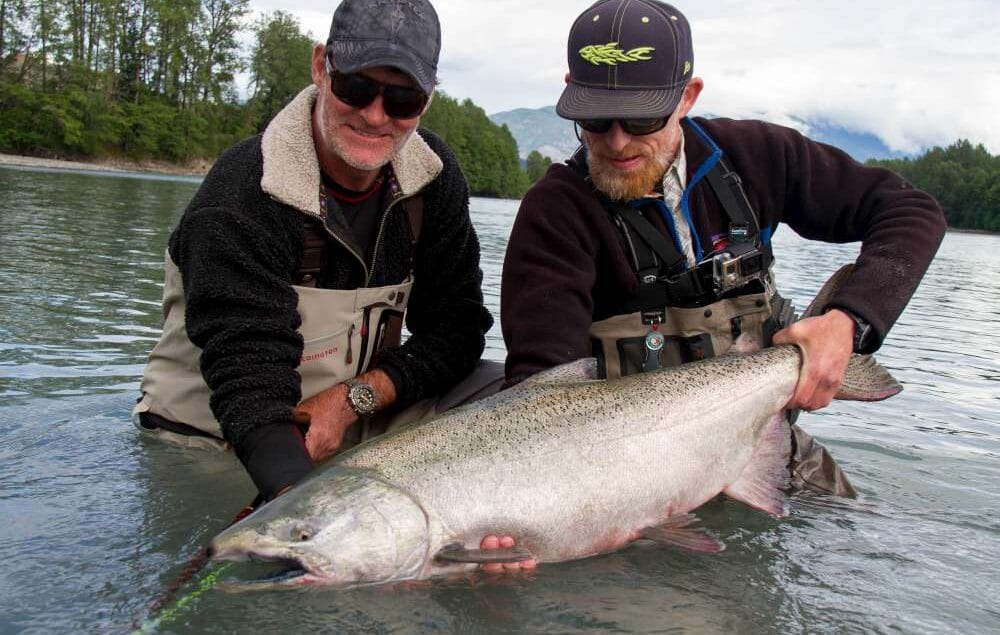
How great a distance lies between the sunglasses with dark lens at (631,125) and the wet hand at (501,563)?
6.11 feet

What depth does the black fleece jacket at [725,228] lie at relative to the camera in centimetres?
393

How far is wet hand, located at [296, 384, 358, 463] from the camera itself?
423 centimetres

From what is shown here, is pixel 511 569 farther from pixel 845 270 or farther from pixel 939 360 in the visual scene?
pixel 939 360

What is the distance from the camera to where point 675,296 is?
426 cm

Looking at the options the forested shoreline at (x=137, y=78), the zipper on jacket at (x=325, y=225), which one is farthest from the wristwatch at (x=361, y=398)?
the forested shoreline at (x=137, y=78)

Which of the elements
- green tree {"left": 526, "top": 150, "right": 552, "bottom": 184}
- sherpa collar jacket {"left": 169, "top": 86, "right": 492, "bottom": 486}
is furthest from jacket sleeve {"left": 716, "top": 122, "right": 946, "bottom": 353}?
green tree {"left": 526, "top": 150, "right": 552, "bottom": 184}

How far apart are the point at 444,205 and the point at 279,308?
1.15 m

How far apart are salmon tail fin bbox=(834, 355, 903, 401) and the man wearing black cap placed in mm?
1934

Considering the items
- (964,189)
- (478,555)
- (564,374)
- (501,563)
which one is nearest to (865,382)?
(564,374)

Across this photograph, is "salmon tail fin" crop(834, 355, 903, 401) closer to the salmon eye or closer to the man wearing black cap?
the man wearing black cap

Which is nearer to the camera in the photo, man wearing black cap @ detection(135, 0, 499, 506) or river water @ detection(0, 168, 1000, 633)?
river water @ detection(0, 168, 1000, 633)

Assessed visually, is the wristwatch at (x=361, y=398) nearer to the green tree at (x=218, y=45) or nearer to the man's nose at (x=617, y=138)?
the man's nose at (x=617, y=138)

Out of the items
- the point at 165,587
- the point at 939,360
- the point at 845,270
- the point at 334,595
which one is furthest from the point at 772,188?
the point at 939,360

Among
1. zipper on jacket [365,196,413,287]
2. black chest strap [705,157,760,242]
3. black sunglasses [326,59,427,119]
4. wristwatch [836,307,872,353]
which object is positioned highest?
black sunglasses [326,59,427,119]
